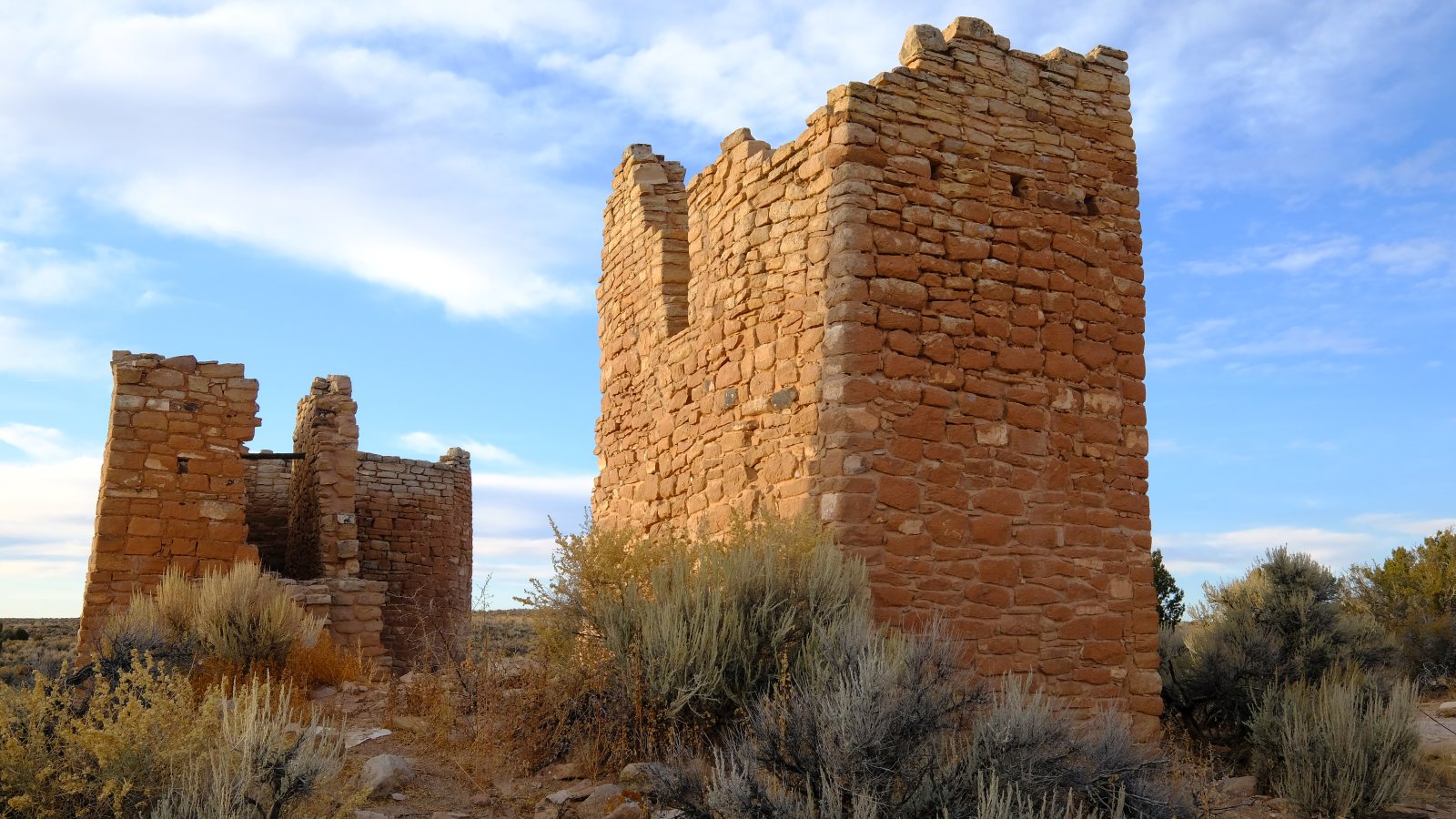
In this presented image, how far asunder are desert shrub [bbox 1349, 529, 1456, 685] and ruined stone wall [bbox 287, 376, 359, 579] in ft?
39.4

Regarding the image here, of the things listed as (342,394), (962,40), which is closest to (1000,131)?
(962,40)

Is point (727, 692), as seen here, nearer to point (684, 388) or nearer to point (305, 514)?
point (684, 388)

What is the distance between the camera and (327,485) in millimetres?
13555

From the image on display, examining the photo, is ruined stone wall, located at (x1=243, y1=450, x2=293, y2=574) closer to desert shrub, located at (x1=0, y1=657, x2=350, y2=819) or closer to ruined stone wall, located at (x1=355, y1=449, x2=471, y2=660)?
ruined stone wall, located at (x1=355, y1=449, x2=471, y2=660)

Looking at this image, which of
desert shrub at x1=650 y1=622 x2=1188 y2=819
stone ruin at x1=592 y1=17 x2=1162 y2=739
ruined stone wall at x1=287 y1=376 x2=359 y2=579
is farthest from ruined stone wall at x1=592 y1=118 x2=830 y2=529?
ruined stone wall at x1=287 y1=376 x2=359 y2=579

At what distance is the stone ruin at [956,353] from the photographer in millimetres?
7062

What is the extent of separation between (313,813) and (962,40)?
6.32 metres

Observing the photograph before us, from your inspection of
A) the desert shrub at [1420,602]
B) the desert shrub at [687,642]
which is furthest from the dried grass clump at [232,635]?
the desert shrub at [1420,602]

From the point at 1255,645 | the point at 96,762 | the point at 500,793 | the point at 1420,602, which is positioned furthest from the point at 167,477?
the point at 1420,602

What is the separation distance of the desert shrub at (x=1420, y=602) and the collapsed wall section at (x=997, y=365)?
6683 mm

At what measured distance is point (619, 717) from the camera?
5984 mm

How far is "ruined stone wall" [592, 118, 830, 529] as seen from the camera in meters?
7.32

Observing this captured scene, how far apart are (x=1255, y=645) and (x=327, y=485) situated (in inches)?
406

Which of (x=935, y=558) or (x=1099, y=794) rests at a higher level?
(x=935, y=558)
